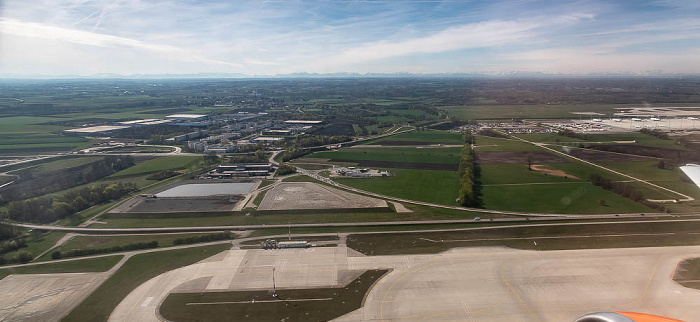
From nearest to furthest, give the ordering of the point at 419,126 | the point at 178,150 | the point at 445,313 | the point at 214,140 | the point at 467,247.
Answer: the point at 445,313 < the point at 467,247 < the point at 178,150 < the point at 214,140 < the point at 419,126

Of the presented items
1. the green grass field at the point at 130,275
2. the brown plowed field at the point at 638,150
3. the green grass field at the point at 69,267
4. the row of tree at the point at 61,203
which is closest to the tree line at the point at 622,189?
the brown plowed field at the point at 638,150

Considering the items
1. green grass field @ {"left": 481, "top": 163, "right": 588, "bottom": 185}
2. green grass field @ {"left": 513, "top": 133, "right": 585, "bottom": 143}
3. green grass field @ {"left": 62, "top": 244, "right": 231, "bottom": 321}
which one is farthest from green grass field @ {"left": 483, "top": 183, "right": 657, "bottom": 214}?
green grass field @ {"left": 513, "top": 133, "right": 585, "bottom": 143}

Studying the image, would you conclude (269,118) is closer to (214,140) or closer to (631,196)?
(214,140)

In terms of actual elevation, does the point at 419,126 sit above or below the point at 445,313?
above

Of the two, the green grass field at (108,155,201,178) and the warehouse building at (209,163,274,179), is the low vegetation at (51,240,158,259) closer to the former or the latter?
the warehouse building at (209,163,274,179)

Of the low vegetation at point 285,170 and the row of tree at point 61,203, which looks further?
the low vegetation at point 285,170

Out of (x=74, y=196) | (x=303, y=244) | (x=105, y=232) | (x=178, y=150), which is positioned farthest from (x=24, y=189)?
(x=303, y=244)

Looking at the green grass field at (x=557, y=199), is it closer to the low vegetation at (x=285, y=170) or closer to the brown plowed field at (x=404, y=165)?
the brown plowed field at (x=404, y=165)
